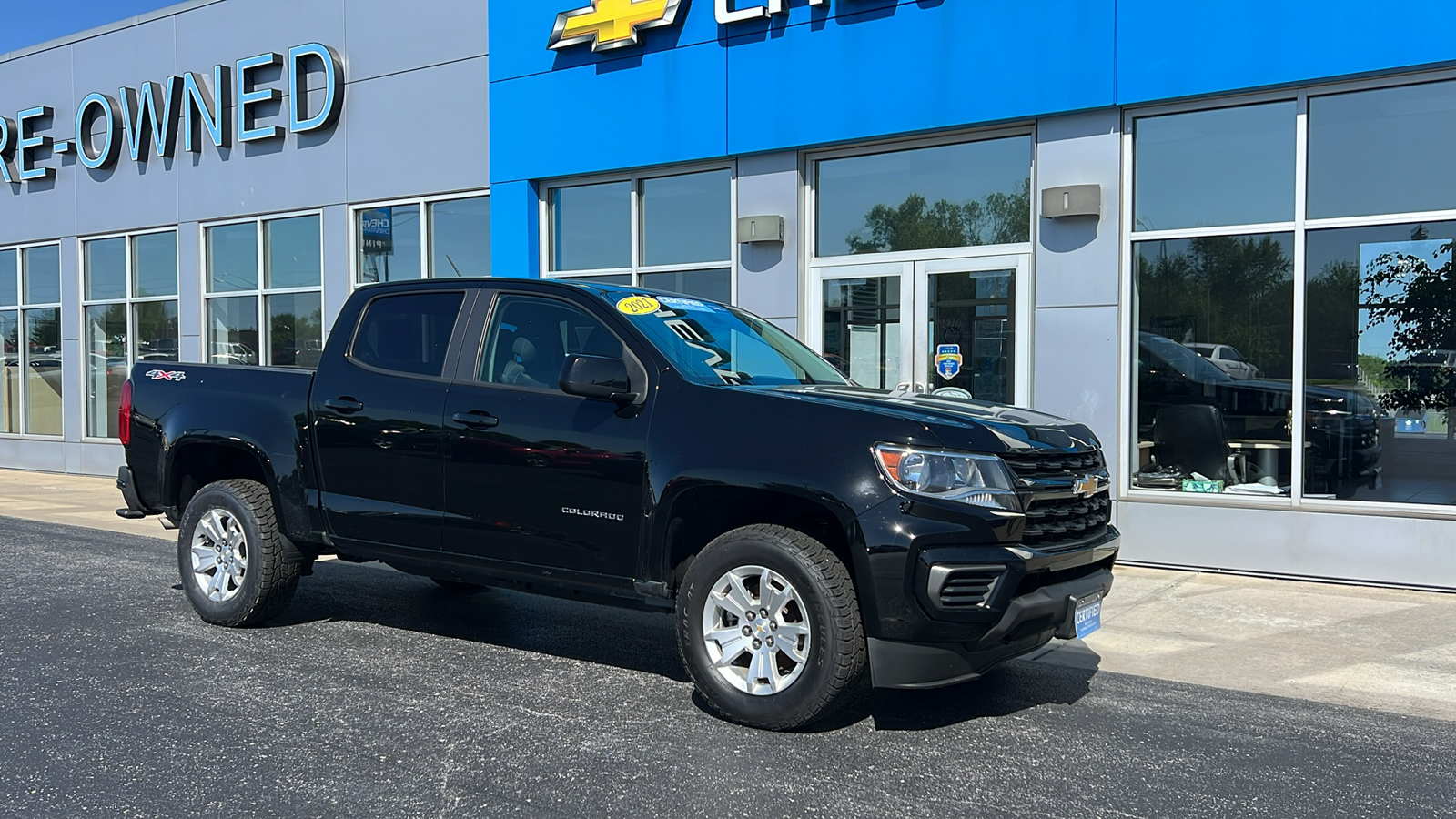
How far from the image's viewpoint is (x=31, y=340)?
18625mm

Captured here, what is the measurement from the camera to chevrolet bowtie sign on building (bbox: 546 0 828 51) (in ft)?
35.3

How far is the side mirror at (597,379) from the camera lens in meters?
5.11

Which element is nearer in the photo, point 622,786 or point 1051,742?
point 622,786

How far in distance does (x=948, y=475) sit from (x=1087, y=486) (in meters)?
0.88

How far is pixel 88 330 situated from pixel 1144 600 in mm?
16120

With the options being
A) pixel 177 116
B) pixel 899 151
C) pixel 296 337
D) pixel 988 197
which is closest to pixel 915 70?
pixel 899 151

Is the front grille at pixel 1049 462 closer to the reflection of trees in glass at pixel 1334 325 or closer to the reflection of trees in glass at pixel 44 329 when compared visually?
the reflection of trees in glass at pixel 1334 325

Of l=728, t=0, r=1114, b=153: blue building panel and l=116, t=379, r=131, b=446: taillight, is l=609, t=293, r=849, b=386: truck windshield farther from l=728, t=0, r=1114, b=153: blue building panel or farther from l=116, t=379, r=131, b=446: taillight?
l=728, t=0, r=1114, b=153: blue building panel

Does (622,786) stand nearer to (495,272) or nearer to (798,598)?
(798,598)

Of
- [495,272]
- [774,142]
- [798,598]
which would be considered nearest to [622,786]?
[798,598]

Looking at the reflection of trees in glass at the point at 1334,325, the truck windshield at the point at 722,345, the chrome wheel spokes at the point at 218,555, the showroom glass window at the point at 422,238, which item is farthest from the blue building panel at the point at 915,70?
the chrome wheel spokes at the point at 218,555

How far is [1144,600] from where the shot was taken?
7.94 metres

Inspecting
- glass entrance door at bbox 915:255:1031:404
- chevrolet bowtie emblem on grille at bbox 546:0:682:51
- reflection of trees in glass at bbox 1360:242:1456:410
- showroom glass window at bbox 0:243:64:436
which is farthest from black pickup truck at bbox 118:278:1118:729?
showroom glass window at bbox 0:243:64:436

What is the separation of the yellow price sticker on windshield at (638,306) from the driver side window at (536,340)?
14 centimetres
